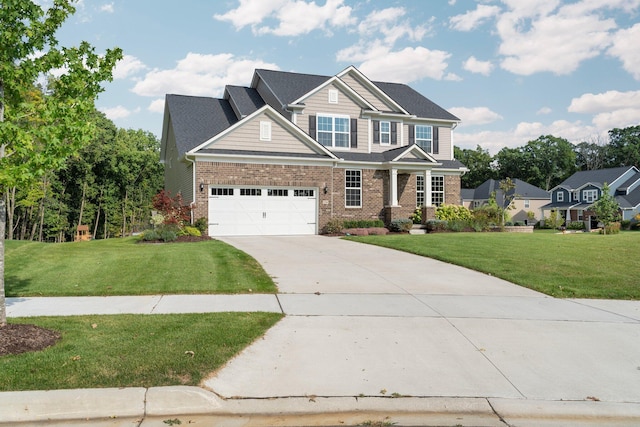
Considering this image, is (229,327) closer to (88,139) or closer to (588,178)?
(88,139)

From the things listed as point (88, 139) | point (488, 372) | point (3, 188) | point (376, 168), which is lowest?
point (488, 372)

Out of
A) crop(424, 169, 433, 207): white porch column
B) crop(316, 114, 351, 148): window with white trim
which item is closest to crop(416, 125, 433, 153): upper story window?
crop(424, 169, 433, 207): white porch column

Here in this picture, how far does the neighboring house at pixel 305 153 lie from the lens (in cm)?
2133

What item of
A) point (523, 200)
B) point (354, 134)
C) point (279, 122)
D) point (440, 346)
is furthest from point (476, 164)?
point (440, 346)

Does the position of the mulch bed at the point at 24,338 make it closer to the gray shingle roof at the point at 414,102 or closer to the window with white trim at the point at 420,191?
the window with white trim at the point at 420,191

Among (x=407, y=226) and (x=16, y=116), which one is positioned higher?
(x=16, y=116)

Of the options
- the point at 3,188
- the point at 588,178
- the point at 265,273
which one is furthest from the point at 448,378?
the point at 588,178

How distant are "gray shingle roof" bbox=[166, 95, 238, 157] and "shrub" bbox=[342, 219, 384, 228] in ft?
26.8

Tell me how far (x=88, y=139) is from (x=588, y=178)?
61.9 metres

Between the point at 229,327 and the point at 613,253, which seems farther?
the point at 613,253

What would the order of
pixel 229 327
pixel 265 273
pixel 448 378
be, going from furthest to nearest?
pixel 265 273 < pixel 229 327 < pixel 448 378

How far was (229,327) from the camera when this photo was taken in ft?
21.1

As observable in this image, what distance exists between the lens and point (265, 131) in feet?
72.7

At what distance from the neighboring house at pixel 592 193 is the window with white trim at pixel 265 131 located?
39714 millimetres
